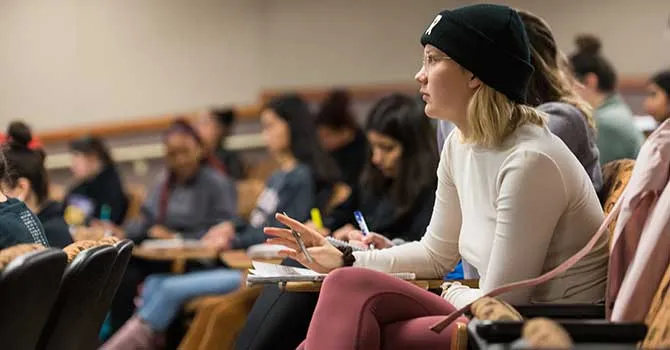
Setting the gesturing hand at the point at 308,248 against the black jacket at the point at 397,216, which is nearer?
the gesturing hand at the point at 308,248

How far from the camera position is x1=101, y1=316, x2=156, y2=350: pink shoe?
17.8 feet

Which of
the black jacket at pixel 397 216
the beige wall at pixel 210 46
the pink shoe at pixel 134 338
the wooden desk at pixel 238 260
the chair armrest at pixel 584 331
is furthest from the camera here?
the beige wall at pixel 210 46

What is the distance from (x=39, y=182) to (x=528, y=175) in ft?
6.44

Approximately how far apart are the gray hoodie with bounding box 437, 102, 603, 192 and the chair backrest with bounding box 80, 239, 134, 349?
1.23 metres

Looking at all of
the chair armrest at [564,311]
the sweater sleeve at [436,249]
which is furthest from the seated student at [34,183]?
the chair armrest at [564,311]

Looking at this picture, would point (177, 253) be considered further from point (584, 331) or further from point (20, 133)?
point (584, 331)

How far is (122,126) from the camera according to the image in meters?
7.51

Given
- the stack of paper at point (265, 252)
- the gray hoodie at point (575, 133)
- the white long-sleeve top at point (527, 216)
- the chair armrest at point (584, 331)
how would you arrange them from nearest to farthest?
the chair armrest at point (584, 331) → the white long-sleeve top at point (527, 216) → the gray hoodie at point (575, 133) → the stack of paper at point (265, 252)

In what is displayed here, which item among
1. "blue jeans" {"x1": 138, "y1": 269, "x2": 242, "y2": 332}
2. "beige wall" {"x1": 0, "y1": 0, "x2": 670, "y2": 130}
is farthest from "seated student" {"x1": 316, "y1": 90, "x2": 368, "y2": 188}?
"beige wall" {"x1": 0, "y1": 0, "x2": 670, "y2": 130}

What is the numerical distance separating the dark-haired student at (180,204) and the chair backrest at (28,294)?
346 cm

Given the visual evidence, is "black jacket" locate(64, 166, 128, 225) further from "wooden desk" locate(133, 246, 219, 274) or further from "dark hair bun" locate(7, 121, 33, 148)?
"dark hair bun" locate(7, 121, 33, 148)

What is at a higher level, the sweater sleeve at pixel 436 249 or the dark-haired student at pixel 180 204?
the sweater sleeve at pixel 436 249

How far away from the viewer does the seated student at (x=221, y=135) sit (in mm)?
7352

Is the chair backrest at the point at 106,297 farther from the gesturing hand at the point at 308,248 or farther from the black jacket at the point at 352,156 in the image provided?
the black jacket at the point at 352,156
